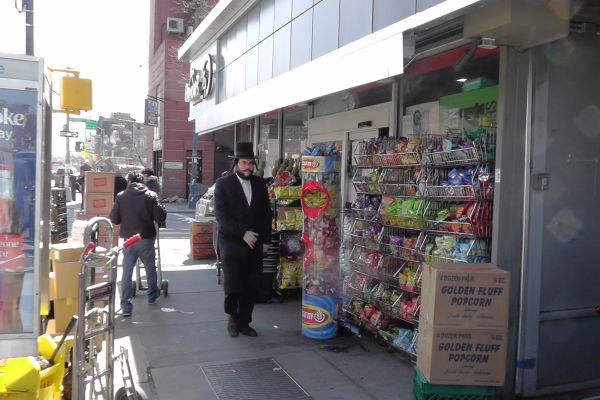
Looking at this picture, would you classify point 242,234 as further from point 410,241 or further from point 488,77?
point 488,77

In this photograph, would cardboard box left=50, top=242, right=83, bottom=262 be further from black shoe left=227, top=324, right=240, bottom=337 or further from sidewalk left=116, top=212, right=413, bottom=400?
black shoe left=227, top=324, right=240, bottom=337

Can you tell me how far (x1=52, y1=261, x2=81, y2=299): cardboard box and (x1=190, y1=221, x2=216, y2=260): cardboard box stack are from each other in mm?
4788

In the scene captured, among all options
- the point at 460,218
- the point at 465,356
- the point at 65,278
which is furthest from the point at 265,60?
the point at 465,356

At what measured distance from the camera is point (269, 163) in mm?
11094

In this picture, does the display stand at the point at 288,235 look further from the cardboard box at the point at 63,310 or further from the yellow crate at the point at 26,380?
the yellow crate at the point at 26,380

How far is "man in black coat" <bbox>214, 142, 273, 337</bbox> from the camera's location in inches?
215

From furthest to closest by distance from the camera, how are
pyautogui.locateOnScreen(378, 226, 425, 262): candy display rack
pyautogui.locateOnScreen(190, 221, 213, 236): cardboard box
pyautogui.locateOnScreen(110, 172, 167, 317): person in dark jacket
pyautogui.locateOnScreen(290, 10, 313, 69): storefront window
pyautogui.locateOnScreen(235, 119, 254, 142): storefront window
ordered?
1. pyautogui.locateOnScreen(235, 119, 254, 142): storefront window
2. pyautogui.locateOnScreen(190, 221, 213, 236): cardboard box
3. pyautogui.locateOnScreen(290, 10, 313, 69): storefront window
4. pyautogui.locateOnScreen(110, 172, 167, 317): person in dark jacket
5. pyautogui.locateOnScreen(378, 226, 425, 262): candy display rack

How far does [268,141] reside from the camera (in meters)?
11.1

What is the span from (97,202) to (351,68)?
6392 millimetres

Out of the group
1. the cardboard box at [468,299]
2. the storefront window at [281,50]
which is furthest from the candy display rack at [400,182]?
the storefront window at [281,50]

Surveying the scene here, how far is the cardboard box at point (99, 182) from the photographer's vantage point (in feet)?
31.0

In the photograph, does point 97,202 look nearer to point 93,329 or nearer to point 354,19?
point 354,19

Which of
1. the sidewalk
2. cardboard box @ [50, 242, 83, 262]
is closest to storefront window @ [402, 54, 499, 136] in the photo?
the sidewalk

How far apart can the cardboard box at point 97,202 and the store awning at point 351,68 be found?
3264 mm
